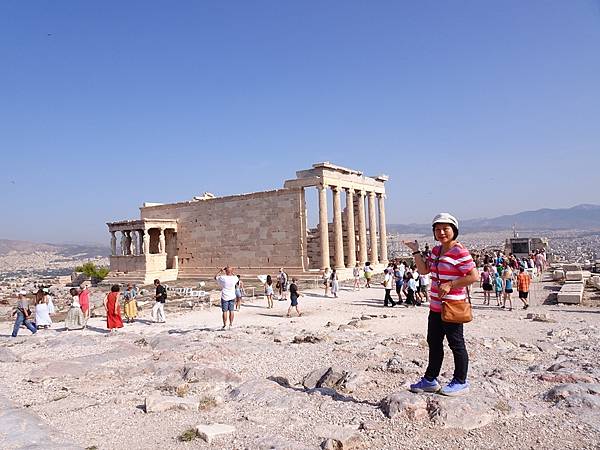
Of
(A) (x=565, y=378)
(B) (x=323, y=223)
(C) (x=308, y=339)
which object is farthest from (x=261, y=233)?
(A) (x=565, y=378)

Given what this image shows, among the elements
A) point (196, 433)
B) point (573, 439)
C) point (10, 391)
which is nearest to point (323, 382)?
point (196, 433)

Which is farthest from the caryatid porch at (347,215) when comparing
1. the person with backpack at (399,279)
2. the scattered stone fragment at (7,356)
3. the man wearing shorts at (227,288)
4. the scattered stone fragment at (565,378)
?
the scattered stone fragment at (565,378)

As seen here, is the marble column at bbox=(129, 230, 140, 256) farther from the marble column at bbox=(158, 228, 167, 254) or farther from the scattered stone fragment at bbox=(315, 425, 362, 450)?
the scattered stone fragment at bbox=(315, 425, 362, 450)

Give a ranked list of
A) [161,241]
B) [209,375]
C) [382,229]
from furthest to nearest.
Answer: [382,229] → [161,241] → [209,375]

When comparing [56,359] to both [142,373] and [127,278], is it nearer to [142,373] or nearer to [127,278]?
[142,373]

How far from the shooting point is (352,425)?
17.3 ft

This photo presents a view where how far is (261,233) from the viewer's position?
32.5 meters

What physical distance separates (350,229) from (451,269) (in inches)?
1056

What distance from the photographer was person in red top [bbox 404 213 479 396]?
5.17 metres

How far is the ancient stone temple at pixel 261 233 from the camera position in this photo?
30.4 m

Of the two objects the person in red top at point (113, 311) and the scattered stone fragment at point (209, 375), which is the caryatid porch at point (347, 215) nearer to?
the person in red top at point (113, 311)

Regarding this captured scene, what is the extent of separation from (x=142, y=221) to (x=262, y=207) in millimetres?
9133

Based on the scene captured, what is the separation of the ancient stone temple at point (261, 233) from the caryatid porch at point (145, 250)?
0.23ft

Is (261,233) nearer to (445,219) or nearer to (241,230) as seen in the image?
(241,230)
